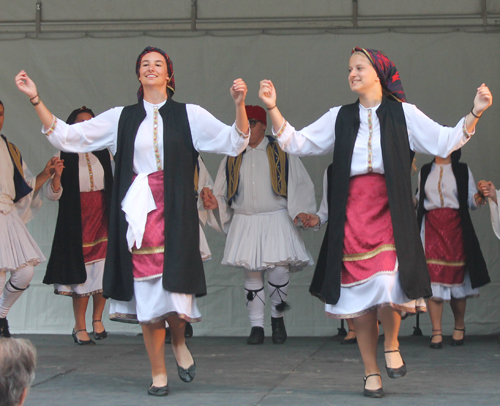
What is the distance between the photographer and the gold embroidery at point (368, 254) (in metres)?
3.21

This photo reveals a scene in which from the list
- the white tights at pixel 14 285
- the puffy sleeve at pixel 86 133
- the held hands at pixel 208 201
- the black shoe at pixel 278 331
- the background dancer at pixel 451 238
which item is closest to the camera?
the puffy sleeve at pixel 86 133

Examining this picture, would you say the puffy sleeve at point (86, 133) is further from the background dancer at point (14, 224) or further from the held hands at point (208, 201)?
the background dancer at point (14, 224)

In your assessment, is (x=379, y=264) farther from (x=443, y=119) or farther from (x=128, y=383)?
(x=443, y=119)

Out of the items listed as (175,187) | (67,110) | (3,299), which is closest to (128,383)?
(175,187)

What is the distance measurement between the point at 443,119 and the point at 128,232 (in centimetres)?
340

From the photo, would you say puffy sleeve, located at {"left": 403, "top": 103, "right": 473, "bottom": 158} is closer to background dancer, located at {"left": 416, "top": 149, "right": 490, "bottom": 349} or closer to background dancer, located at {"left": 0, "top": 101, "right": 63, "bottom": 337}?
background dancer, located at {"left": 416, "top": 149, "right": 490, "bottom": 349}

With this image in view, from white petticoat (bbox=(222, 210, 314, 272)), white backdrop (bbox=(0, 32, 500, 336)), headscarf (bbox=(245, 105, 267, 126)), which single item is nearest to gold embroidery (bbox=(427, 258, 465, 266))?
white backdrop (bbox=(0, 32, 500, 336))

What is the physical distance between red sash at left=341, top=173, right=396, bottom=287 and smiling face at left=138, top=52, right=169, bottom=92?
1048mm

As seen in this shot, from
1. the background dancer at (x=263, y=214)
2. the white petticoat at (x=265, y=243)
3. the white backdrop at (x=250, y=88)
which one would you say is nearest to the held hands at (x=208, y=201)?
the background dancer at (x=263, y=214)

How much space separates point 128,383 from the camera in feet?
11.9

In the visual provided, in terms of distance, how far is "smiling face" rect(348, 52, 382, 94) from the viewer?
3350 mm

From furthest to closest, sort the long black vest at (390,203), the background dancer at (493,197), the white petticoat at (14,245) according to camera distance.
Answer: the white petticoat at (14,245)
the background dancer at (493,197)
the long black vest at (390,203)

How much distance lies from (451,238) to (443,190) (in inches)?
13.8

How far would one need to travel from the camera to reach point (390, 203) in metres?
3.21
